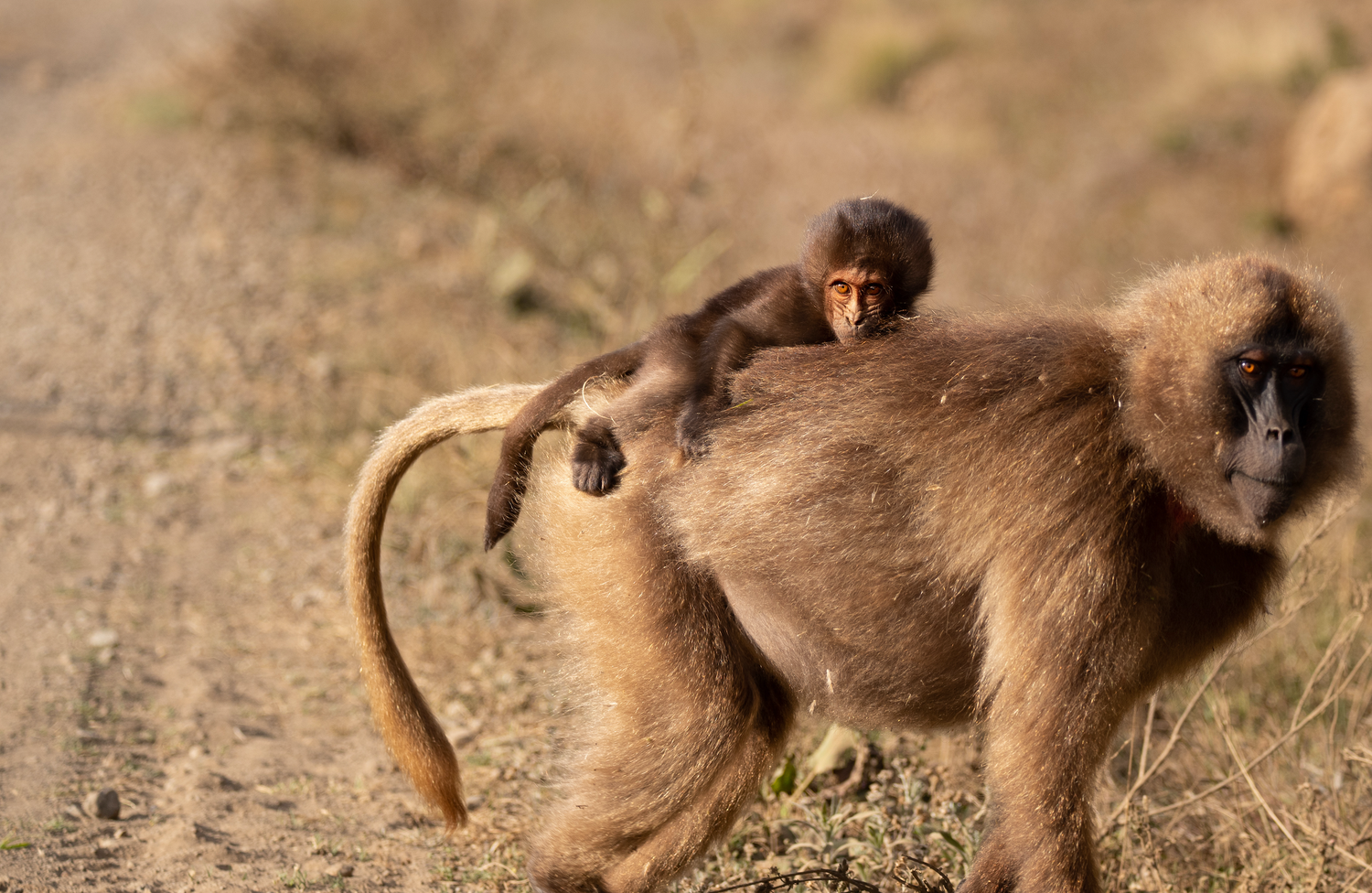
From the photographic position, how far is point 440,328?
701 centimetres

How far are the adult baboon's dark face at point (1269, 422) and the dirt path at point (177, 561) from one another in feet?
8.04

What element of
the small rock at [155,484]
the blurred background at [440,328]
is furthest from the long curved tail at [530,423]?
the small rock at [155,484]

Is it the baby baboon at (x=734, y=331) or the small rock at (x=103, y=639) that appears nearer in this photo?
the baby baboon at (x=734, y=331)

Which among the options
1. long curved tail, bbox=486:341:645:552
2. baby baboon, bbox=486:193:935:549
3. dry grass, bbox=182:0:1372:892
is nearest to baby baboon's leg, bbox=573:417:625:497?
baby baboon, bbox=486:193:935:549

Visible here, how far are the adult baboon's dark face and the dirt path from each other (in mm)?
2451

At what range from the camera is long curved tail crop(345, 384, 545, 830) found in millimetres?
3320

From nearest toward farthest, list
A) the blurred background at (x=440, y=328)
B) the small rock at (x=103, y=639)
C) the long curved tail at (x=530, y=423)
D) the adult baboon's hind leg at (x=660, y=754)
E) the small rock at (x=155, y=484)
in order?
the adult baboon's hind leg at (x=660, y=754) < the long curved tail at (x=530, y=423) < the blurred background at (x=440, y=328) < the small rock at (x=103, y=639) < the small rock at (x=155, y=484)

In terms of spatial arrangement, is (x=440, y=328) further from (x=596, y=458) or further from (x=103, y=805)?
(x=596, y=458)

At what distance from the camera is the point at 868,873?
3.42 meters

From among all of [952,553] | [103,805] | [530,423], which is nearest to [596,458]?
[530,423]

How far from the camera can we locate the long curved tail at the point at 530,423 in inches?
127

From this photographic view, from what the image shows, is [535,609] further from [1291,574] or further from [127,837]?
[1291,574]

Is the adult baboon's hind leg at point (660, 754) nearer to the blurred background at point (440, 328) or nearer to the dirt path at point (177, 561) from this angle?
the blurred background at point (440, 328)

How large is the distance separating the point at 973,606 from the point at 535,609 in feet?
8.27
